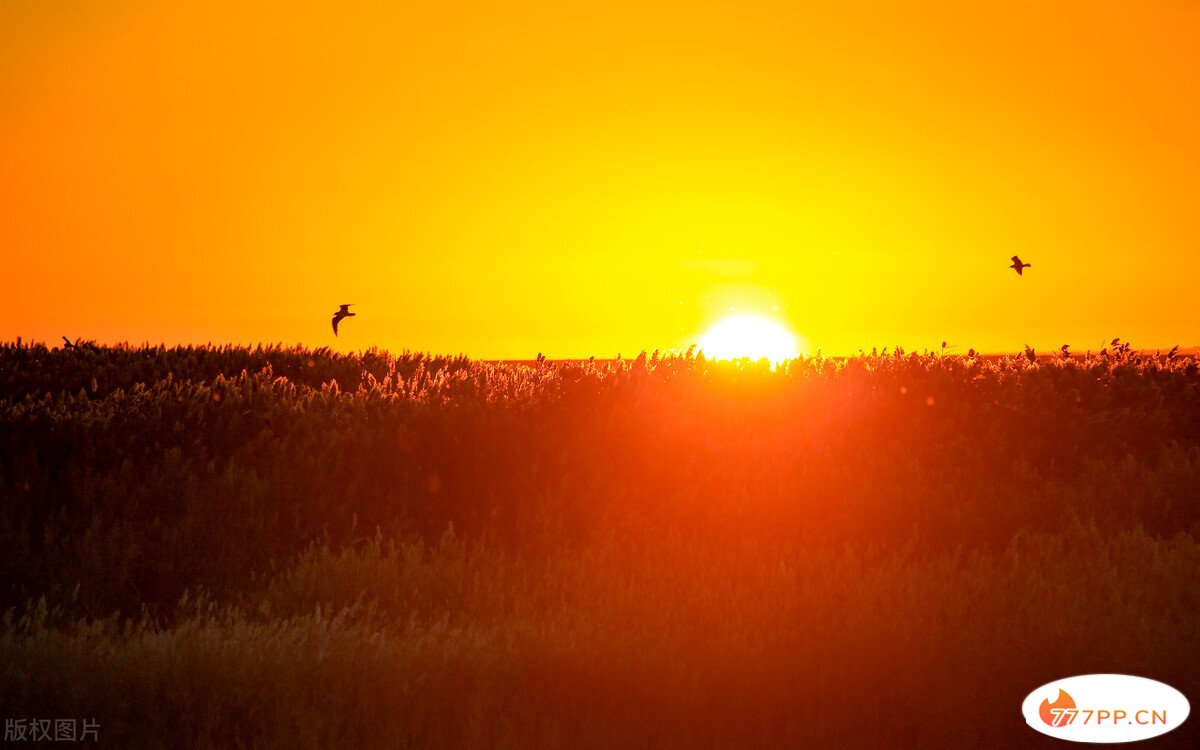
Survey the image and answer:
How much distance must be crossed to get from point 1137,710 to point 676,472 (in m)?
5.41

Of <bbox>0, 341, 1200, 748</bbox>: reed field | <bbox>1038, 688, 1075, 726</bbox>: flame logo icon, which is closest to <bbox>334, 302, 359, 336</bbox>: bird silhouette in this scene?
<bbox>0, 341, 1200, 748</bbox>: reed field

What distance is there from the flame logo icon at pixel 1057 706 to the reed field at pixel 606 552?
0.13 metres

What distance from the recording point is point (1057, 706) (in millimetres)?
6527

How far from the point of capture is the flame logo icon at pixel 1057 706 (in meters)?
6.39

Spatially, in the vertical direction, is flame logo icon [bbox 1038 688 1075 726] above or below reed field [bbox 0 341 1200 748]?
below

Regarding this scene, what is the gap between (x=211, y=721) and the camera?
5.61 m

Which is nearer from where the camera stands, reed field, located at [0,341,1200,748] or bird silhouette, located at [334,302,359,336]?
reed field, located at [0,341,1200,748]

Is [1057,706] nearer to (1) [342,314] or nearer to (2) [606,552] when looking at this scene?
(2) [606,552]

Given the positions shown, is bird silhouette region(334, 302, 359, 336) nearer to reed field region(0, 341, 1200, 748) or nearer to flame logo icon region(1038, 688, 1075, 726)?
reed field region(0, 341, 1200, 748)

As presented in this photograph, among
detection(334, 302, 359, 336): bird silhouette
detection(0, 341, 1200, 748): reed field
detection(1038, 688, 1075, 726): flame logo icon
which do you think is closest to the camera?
detection(0, 341, 1200, 748): reed field

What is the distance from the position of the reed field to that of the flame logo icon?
0.42 ft

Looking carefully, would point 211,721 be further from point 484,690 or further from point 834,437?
point 834,437

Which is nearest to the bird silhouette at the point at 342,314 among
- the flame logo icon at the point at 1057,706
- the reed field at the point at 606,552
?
the reed field at the point at 606,552

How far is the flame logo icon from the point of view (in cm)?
639
